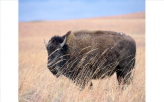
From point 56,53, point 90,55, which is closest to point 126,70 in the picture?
point 90,55

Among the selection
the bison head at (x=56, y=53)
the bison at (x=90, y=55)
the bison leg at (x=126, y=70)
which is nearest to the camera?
the bison head at (x=56, y=53)

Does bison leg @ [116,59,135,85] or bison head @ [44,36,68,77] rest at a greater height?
bison head @ [44,36,68,77]

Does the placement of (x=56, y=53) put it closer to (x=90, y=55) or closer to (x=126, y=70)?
(x=90, y=55)

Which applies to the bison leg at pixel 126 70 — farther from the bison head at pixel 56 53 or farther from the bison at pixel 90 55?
the bison head at pixel 56 53

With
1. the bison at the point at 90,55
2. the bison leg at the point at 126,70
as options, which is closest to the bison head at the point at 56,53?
the bison at the point at 90,55

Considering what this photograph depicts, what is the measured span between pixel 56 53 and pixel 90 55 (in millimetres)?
1009

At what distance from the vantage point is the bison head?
12.9 ft

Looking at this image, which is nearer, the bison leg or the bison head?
the bison head

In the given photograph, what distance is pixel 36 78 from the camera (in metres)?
4.16

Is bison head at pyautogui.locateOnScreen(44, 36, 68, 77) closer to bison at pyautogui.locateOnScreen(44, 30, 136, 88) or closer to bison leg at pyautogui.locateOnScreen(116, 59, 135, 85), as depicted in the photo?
bison at pyautogui.locateOnScreen(44, 30, 136, 88)

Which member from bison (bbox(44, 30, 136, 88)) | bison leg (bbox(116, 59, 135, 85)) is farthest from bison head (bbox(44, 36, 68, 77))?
bison leg (bbox(116, 59, 135, 85))

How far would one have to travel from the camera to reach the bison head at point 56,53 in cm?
394
